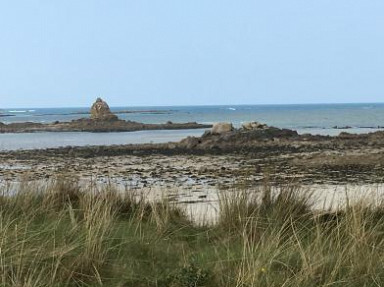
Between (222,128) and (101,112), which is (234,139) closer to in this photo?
(222,128)

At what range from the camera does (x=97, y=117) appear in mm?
73000

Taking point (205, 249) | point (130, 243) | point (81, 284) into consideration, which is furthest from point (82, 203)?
point (81, 284)

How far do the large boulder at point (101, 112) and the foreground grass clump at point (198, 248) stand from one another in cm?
6447

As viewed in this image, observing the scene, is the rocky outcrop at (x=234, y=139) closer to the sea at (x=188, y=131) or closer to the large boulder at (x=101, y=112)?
the sea at (x=188, y=131)

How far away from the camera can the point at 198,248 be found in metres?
5.91

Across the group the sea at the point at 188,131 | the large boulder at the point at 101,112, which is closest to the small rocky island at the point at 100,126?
the large boulder at the point at 101,112

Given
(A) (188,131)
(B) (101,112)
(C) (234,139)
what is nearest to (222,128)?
(C) (234,139)

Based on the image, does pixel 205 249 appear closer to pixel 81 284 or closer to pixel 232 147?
pixel 81 284

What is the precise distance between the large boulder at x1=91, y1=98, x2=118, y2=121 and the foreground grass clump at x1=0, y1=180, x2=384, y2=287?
64.5 metres

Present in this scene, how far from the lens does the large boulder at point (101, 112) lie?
→ 71.4m

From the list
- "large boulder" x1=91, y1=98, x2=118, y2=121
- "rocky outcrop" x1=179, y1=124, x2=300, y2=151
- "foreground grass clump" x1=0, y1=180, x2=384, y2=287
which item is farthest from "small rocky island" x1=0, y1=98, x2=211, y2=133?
"foreground grass clump" x1=0, y1=180, x2=384, y2=287

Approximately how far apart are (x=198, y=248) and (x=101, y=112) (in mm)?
69367

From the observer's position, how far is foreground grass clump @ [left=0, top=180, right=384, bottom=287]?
176 inches

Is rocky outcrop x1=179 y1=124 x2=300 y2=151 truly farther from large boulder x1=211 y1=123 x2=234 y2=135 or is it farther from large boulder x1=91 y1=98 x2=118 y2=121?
large boulder x1=91 y1=98 x2=118 y2=121
